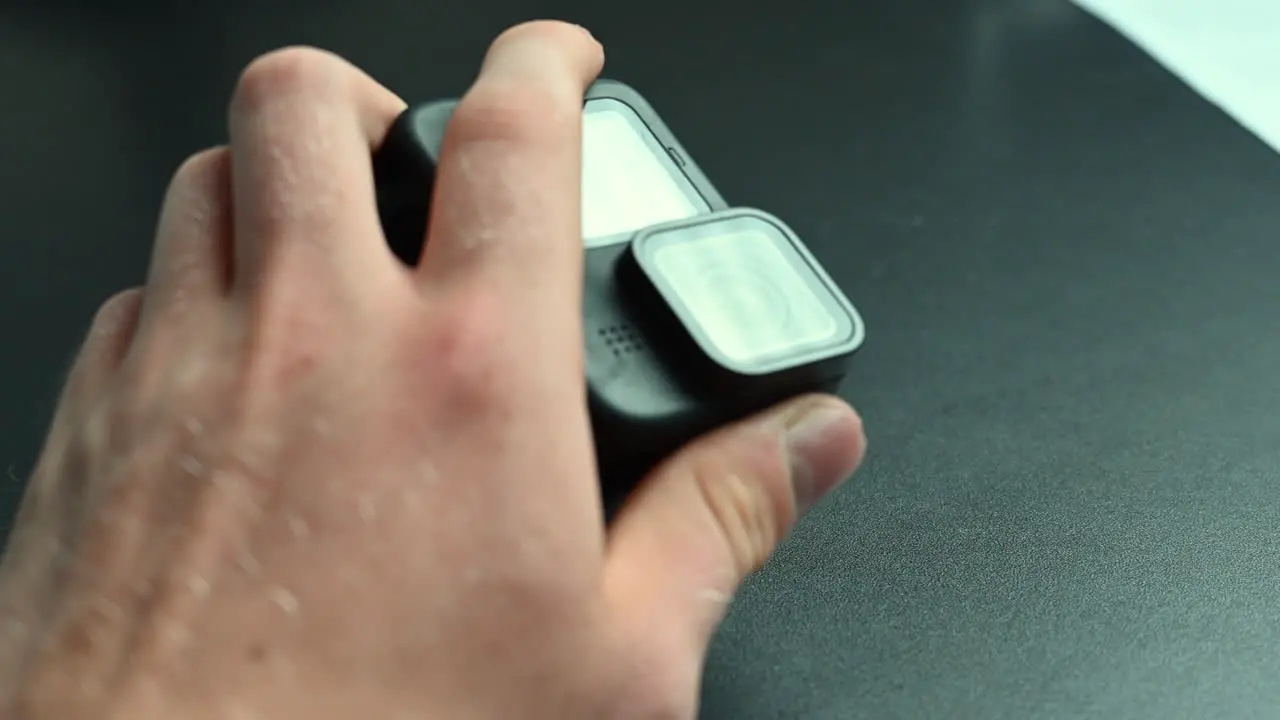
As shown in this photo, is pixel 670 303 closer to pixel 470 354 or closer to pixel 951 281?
pixel 470 354

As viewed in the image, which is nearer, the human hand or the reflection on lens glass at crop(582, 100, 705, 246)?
the human hand

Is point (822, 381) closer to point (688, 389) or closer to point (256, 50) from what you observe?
point (688, 389)

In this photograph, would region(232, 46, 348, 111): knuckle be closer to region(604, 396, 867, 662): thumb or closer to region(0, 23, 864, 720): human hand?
region(0, 23, 864, 720): human hand

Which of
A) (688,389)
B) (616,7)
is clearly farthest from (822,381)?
(616,7)

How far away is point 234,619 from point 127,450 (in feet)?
0.19

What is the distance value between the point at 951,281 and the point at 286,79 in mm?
295

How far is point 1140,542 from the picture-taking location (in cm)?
43

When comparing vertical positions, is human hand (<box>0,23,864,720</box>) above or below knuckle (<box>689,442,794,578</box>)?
above

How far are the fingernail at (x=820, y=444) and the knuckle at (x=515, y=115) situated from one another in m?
0.09

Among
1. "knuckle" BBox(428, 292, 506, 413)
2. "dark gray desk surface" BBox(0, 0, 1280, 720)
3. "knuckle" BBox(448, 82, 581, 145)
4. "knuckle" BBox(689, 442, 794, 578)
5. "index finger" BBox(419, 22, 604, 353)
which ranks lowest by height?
"dark gray desk surface" BBox(0, 0, 1280, 720)

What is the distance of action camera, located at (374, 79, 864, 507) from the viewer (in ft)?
1.02

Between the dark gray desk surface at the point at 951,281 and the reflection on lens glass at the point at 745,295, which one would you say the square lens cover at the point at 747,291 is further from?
the dark gray desk surface at the point at 951,281

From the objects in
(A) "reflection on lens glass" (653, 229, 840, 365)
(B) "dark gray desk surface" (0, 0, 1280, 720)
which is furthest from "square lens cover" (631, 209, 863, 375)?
(B) "dark gray desk surface" (0, 0, 1280, 720)

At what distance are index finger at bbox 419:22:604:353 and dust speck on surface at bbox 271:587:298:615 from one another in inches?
2.9
